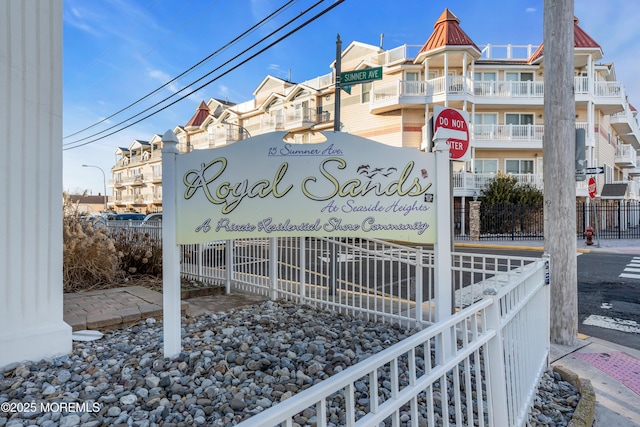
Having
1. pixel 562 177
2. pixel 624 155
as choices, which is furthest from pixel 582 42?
pixel 562 177

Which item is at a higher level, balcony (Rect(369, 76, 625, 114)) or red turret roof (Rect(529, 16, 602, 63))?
red turret roof (Rect(529, 16, 602, 63))

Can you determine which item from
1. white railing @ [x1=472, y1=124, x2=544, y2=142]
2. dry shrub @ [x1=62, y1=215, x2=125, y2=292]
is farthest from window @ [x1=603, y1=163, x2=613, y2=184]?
dry shrub @ [x1=62, y1=215, x2=125, y2=292]

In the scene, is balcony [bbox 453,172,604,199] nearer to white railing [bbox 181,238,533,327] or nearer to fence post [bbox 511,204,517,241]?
fence post [bbox 511,204,517,241]

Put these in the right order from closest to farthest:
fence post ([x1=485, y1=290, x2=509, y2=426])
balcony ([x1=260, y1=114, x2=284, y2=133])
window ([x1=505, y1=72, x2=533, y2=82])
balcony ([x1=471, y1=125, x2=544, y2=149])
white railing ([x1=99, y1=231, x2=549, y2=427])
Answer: white railing ([x1=99, y1=231, x2=549, y2=427]), fence post ([x1=485, y1=290, x2=509, y2=426]), balcony ([x1=471, y1=125, x2=544, y2=149]), window ([x1=505, y1=72, x2=533, y2=82]), balcony ([x1=260, y1=114, x2=284, y2=133])

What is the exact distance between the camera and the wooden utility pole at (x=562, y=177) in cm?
427

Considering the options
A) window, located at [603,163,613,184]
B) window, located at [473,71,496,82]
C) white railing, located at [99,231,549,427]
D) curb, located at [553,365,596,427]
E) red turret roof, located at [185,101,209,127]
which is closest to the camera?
white railing, located at [99,231,549,427]

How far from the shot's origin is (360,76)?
750 cm

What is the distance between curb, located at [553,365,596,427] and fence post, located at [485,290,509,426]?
96cm

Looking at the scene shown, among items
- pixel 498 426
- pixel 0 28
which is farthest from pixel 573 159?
pixel 0 28

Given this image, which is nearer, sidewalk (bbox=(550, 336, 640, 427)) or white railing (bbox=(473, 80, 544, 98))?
sidewalk (bbox=(550, 336, 640, 427))

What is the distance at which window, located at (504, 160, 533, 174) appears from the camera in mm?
24047

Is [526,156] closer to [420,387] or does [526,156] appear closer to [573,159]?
[573,159]

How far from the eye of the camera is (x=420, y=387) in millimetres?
1578

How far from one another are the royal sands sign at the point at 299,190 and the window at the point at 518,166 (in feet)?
76.4
